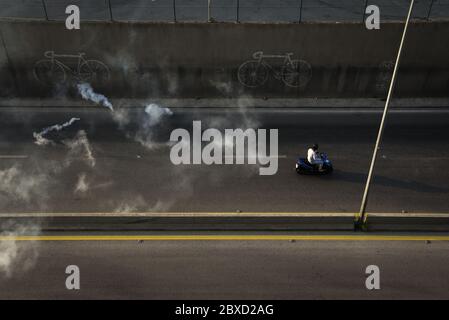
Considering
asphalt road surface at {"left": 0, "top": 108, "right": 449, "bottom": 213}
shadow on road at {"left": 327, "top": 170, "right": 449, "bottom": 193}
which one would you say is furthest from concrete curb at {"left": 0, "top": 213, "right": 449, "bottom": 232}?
shadow on road at {"left": 327, "top": 170, "right": 449, "bottom": 193}

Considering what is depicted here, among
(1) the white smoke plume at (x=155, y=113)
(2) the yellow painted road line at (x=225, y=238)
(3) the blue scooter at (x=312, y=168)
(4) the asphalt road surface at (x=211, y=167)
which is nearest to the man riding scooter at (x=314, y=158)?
(3) the blue scooter at (x=312, y=168)

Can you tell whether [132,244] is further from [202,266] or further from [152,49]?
[152,49]

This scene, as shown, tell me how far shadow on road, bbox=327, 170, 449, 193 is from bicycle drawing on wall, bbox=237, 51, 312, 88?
20.0 feet

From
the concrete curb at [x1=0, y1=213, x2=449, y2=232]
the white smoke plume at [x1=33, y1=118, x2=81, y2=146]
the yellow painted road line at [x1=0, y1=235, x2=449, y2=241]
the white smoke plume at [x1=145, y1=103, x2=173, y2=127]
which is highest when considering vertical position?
the white smoke plume at [x1=145, y1=103, x2=173, y2=127]

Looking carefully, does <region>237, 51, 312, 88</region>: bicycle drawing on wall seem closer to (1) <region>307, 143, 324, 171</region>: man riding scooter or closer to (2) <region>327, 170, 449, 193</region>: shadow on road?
(1) <region>307, 143, 324, 171</region>: man riding scooter

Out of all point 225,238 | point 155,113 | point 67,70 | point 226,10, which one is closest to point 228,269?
→ point 225,238

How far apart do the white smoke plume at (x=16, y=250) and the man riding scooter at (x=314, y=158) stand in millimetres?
9519

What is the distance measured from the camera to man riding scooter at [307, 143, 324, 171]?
1488cm

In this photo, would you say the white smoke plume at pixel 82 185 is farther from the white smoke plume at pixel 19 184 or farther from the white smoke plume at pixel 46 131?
the white smoke plume at pixel 46 131

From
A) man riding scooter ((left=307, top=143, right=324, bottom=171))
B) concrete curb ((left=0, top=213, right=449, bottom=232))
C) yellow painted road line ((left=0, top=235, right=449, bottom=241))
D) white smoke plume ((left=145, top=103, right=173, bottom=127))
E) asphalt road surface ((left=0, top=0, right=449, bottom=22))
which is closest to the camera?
yellow painted road line ((left=0, top=235, right=449, bottom=241))

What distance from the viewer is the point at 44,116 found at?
738 inches

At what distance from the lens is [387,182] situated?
1502cm

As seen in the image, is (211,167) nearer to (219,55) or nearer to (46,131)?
(219,55)
